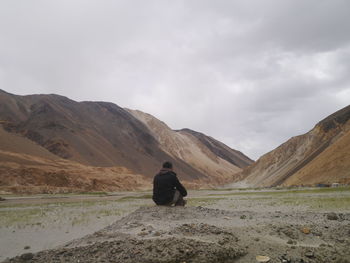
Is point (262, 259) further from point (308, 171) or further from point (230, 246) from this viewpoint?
point (308, 171)

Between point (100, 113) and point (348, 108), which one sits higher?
point (100, 113)

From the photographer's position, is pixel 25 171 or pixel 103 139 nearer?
pixel 25 171

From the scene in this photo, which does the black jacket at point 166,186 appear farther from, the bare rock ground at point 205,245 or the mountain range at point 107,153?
the mountain range at point 107,153

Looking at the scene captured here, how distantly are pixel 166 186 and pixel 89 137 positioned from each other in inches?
5168

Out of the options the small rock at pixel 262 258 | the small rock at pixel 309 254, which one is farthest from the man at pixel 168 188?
the small rock at pixel 309 254

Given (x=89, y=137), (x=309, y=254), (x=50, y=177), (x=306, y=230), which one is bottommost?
(x=309, y=254)

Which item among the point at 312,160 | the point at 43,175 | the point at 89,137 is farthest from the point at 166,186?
the point at 89,137

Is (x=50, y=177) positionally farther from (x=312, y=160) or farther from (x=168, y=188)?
(x=168, y=188)

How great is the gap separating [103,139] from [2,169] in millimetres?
73022

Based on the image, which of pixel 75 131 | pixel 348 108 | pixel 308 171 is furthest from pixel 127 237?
pixel 75 131

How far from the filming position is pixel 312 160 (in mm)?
83438

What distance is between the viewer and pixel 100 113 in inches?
7210

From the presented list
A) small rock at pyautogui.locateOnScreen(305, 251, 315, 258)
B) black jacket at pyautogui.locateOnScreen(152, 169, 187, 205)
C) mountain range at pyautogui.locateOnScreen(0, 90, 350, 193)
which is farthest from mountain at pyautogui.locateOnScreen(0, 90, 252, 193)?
small rock at pyautogui.locateOnScreen(305, 251, 315, 258)

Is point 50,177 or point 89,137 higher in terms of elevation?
point 89,137
